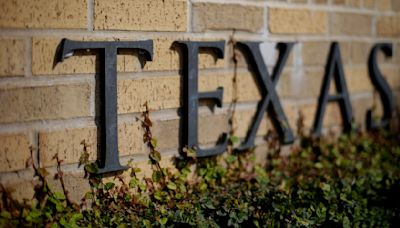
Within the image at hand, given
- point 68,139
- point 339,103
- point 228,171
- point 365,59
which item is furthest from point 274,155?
point 68,139

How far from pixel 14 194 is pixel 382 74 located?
2691 millimetres

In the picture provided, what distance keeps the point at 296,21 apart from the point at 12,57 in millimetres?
1724

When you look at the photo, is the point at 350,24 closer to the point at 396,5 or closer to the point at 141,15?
the point at 396,5

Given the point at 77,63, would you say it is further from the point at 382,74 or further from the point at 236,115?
the point at 382,74

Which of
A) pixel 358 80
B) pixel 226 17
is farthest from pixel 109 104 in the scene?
pixel 358 80

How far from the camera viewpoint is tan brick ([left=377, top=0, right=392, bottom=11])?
388cm

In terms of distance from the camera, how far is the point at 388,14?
13.0ft

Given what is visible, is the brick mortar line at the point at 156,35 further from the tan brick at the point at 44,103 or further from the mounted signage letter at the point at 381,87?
the mounted signage letter at the point at 381,87

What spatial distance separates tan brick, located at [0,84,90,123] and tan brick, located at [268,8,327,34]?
1233 millimetres

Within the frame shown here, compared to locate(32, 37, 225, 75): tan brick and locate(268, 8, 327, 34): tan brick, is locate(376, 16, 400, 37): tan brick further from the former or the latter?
locate(32, 37, 225, 75): tan brick

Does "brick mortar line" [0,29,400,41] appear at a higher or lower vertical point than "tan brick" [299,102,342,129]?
higher

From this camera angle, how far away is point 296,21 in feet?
10.8

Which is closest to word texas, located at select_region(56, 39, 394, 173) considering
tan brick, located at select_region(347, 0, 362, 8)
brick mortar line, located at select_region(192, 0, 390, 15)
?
brick mortar line, located at select_region(192, 0, 390, 15)

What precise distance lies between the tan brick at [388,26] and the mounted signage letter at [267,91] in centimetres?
99
